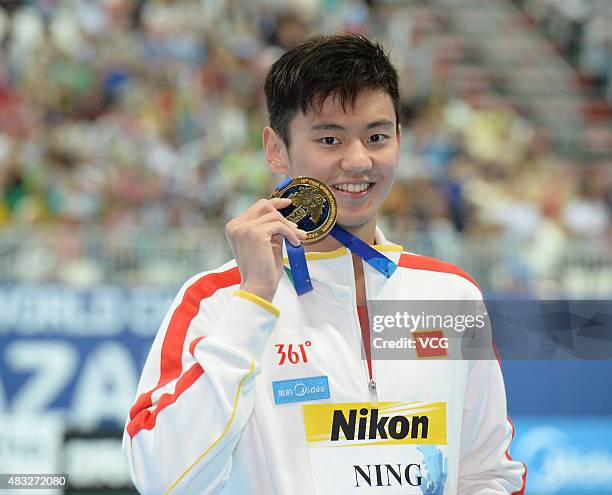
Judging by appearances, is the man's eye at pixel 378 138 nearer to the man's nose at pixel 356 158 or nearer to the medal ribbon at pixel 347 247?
the man's nose at pixel 356 158

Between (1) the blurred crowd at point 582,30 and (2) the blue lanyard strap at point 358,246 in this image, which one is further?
(1) the blurred crowd at point 582,30

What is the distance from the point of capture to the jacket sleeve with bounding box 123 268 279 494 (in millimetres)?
2328

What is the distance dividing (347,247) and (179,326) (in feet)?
1.69

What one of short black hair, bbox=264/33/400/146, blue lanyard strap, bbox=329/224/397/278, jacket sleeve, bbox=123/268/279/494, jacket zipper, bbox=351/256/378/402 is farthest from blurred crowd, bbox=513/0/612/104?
jacket sleeve, bbox=123/268/279/494

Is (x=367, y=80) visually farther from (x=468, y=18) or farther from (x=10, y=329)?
(x=468, y=18)

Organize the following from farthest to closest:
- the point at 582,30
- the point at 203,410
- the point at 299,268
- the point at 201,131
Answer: the point at 582,30 → the point at 201,131 → the point at 299,268 → the point at 203,410

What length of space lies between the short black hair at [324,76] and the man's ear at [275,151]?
0.02 meters

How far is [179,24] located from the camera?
11797mm

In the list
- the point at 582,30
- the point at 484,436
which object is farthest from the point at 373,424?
the point at 582,30

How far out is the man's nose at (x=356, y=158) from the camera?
2.65 meters

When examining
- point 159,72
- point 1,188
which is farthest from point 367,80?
point 159,72

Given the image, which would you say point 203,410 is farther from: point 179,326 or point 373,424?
point 373,424

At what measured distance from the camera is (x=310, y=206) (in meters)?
2.60

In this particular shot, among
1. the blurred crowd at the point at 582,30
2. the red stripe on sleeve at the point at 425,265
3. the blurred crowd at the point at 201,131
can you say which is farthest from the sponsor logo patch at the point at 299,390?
the blurred crowd at the point at 582,30
